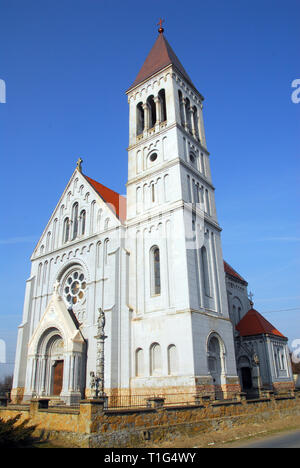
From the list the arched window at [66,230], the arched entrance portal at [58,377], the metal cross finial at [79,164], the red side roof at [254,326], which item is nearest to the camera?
the arched entrance portal at [58,377]

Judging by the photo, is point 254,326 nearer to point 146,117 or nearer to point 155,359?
point 155,359

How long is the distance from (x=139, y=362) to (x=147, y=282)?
5291 millimetres

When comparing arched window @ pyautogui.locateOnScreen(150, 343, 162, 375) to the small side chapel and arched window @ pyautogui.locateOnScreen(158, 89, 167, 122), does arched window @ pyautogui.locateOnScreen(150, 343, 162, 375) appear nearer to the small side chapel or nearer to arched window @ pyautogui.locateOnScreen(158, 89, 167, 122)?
the small side chapel

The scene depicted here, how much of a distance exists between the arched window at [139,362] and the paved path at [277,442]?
31.0 feet

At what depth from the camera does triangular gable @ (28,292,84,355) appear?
24.1 metres

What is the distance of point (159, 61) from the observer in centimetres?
3266

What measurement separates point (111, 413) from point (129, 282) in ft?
42.4

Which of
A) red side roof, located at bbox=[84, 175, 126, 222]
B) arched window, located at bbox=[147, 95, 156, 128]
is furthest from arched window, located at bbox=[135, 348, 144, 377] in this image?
arched window, located at bbox=[147, 95, 156, 128]

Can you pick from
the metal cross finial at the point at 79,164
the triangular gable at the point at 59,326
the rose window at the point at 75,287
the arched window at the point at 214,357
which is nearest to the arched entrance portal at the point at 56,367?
the triangular gable at the point at 59,326

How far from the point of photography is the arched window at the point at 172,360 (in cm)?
2116

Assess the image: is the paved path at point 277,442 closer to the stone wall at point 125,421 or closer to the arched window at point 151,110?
the stone wall at point 125,421

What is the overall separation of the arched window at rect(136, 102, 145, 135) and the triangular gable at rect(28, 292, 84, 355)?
52.9 feet

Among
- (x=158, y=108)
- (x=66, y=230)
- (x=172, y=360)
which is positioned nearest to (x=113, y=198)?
(x=66, y=230)

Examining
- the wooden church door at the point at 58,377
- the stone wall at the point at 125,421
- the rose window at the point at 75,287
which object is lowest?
the stone wall at the point at 125,421
